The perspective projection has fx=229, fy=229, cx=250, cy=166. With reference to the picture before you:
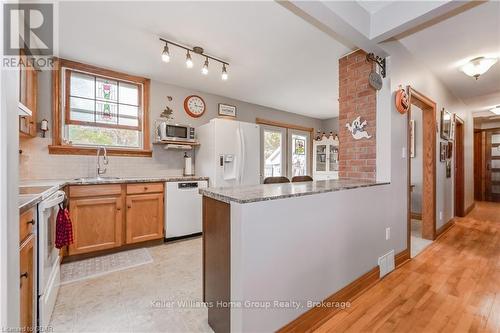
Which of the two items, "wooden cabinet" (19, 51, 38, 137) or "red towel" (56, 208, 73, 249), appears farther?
"wooden cabinet" (19, 51, 38, 137)

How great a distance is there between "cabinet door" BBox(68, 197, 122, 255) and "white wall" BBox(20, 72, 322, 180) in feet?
2.10

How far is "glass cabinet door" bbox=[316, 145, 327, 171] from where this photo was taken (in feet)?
19.0

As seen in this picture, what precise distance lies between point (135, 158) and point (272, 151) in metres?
2.98

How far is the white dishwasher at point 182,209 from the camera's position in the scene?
312cm

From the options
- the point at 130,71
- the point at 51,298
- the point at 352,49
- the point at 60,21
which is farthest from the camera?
the point at 130,71

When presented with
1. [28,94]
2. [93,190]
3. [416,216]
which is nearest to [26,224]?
[93,190]

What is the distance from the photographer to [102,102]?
125 inches

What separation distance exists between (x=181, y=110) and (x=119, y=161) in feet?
4.08

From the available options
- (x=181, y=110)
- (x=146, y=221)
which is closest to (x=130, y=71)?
(x=181, y=110)

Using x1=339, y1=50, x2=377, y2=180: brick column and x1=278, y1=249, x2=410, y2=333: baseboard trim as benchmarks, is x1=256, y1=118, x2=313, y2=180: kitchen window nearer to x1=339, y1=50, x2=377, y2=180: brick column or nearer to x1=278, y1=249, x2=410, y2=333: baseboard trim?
x1=339, y1=50, x2=377, y2=180: brick column

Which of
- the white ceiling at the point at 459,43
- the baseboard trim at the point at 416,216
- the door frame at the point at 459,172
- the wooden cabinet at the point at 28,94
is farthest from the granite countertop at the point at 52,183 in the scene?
the door frame at the point at 459,172

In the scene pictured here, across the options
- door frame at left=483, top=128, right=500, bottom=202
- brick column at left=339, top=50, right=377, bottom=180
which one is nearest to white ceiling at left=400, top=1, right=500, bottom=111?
brick column at left=339, top=50, right=377, bottom=180

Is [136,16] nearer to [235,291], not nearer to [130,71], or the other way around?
[130,71]

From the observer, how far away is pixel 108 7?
6.26 ft
